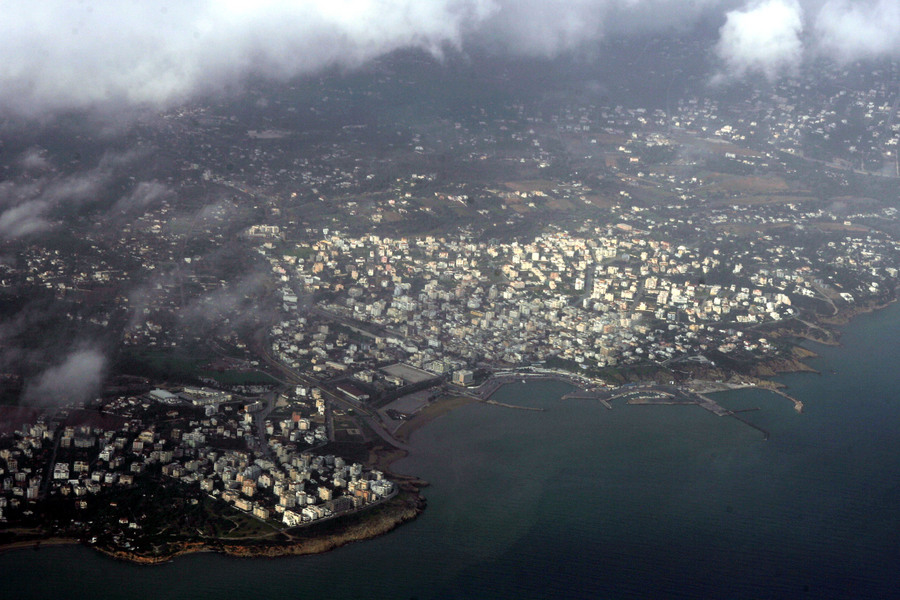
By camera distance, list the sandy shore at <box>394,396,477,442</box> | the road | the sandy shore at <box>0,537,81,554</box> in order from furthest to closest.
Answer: the sandy shore at <box>394,396,477,442</box> → the road → the sandy shore at <box>0,537,81,554</box>

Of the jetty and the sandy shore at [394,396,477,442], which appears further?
the jetty

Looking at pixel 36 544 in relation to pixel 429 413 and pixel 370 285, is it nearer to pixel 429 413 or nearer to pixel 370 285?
pixel 429 413

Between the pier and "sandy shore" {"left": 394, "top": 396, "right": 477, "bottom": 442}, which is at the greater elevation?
the pier

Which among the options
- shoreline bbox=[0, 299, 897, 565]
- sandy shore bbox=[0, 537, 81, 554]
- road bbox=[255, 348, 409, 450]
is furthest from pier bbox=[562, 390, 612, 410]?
sandy shore bbox=[0, 537, 81, 554]

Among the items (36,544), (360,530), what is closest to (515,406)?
(360,530)

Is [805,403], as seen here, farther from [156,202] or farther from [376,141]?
[376,141]

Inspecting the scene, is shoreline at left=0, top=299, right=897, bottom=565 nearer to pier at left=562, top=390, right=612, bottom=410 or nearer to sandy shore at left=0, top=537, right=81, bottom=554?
sandy shore at left=0, top=537, right=81, bottom=554

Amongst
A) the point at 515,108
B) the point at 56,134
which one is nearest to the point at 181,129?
the point at 56,134

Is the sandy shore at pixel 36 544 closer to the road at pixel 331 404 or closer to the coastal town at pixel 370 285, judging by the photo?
the coastal town at pixel 370 285

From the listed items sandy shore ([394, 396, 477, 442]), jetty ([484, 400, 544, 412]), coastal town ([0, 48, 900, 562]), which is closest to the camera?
coastal town ([0, 48, 900, 562])
